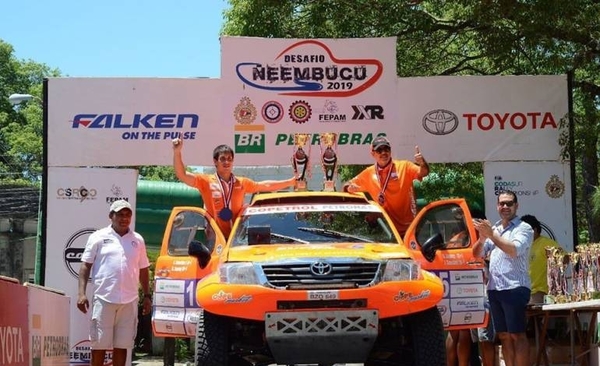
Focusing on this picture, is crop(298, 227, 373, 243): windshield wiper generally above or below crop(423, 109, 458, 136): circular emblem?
below

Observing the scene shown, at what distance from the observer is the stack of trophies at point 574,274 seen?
9648 mm

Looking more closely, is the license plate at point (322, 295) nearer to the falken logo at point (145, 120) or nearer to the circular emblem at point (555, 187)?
the falken logo at point (145, 120)

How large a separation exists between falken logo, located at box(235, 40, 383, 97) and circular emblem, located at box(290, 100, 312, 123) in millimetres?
149

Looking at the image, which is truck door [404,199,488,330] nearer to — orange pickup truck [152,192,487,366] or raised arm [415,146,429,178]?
orange pickup truck [152,192,487,366]

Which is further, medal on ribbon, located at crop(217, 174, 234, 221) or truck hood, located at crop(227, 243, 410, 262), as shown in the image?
medal on ribbon, located at crop(217, 174, 234, 221)

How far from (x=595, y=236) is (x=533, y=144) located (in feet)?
16.4

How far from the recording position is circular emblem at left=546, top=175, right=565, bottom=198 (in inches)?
488

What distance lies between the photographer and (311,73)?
1229 cm

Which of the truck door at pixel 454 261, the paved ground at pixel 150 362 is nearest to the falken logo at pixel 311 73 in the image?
the truck door at pixel 454 261

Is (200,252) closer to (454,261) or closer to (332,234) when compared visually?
(332,234)

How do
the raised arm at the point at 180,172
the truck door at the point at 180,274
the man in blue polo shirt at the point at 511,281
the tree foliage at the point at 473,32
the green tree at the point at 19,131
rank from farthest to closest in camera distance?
the green tree at the point at 19,131 < the tree foliage at the point at 473,32 < the raised arm at the point at 180,172 < the man in blue polo shirt at the point at 511,281 < the truck door at the point at 180,274

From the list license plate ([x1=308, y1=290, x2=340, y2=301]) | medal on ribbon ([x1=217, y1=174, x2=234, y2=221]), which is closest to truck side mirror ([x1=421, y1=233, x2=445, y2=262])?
license plate ([x1=308, y1=290, x2=340, y2=301])

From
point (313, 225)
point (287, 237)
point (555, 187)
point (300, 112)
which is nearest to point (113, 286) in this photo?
point (287, 237)

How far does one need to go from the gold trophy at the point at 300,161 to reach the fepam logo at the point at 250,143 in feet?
1.80
